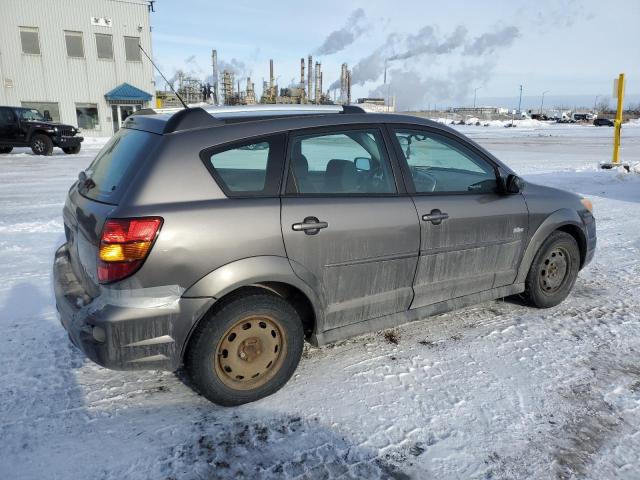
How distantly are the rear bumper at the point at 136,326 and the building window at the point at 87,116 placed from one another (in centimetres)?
3134

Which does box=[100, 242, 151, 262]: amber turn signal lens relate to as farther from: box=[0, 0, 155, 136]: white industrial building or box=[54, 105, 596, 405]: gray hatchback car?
box=[0, 0, 155, 136]: white industrial building

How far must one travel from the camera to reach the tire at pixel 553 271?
4129 mm

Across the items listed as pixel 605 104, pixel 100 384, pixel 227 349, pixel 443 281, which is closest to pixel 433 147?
pixel 443 281

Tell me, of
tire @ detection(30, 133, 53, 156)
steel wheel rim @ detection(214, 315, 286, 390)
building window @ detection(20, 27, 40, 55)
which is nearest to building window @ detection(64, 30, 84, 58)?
building window @ detection(20, 27, 40, 55)

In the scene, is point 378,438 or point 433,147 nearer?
point 378,438

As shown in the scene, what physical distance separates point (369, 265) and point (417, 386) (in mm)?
819

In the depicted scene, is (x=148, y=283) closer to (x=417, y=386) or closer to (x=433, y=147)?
(x=417, y=386)

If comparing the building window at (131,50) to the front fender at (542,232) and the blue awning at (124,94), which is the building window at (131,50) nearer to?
the blue awning at (124,94)

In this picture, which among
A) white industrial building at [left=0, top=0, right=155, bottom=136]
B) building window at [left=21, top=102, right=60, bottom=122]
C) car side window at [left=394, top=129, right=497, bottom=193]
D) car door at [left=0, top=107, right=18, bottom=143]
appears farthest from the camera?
building window at [left=21, top=102, right=60, bottom=122]

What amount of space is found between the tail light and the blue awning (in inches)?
1201

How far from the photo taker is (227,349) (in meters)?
2.79

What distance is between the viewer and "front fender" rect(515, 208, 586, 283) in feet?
13.1

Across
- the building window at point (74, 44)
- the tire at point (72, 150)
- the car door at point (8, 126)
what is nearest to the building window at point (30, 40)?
the building window at point (74, 44)

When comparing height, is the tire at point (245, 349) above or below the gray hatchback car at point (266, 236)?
below
